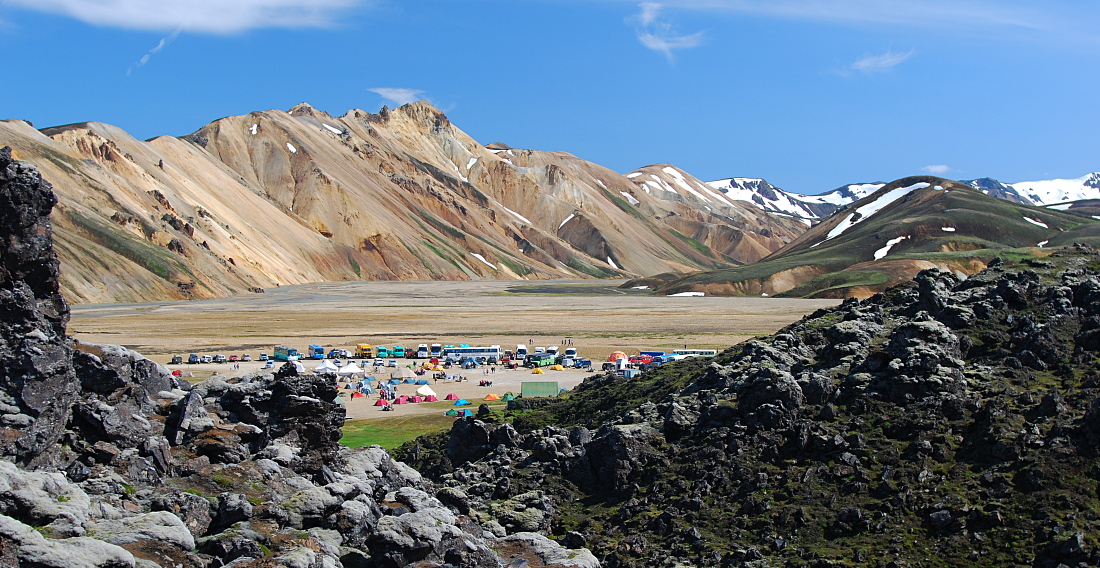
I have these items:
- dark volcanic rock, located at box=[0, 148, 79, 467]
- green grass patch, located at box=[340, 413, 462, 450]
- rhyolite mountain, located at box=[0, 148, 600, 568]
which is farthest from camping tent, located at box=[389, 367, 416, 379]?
dark volcanic rock, located at box=[0, 148, 79, 467]

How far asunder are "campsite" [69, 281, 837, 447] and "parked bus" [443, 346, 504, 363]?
174 inches

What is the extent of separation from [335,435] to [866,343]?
1995 centimetres

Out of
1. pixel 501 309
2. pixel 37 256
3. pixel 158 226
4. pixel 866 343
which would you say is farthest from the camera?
pixel 158 226

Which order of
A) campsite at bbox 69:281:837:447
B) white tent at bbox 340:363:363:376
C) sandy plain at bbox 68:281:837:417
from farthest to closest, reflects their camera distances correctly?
1. sandy plain at bbox 68:281:837:417
2. white tent at bbox 340:363:363:376
3. campsite at bbox 69:281:837:447

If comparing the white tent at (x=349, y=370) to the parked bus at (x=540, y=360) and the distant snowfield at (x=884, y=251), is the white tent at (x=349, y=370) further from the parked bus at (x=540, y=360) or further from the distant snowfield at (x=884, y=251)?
the distant snowfield at (x=884, y=251)

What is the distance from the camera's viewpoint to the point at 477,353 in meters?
A: 79.2

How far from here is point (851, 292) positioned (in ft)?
507

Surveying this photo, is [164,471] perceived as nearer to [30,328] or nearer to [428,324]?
[30,328]

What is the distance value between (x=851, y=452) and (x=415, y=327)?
3477 inches

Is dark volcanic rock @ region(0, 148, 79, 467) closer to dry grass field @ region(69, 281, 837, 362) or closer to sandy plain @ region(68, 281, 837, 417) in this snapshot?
sandy plain @ region(68, 281, 837, 417)

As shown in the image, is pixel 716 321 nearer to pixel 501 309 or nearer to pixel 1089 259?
pixel 501 309

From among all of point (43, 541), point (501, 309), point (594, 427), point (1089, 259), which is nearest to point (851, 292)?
point (501, 309)

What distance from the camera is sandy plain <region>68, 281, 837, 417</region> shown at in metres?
83.8

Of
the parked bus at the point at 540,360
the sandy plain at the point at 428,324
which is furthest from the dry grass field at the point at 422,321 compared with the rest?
the parked bus at the point at 540,360
